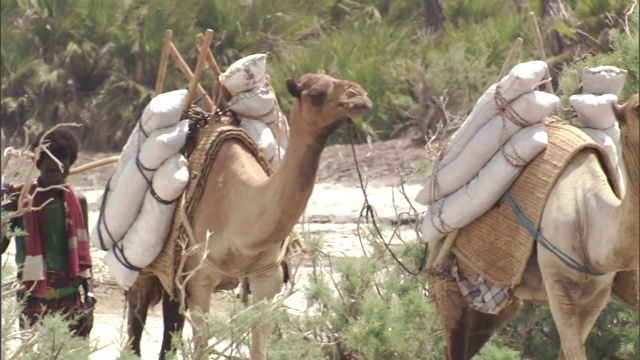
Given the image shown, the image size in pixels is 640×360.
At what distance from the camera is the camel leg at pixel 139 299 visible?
31.0 ft

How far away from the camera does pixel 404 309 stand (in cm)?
946

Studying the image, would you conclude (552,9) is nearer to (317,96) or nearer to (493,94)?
(493,94)

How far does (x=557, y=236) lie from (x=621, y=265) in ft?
1.66

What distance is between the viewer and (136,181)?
8.95 meters

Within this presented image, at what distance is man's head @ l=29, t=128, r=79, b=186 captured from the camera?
8.44 m

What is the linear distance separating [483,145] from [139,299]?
2385 mm

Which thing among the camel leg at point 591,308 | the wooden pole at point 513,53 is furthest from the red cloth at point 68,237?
the camel leg at point 591,308

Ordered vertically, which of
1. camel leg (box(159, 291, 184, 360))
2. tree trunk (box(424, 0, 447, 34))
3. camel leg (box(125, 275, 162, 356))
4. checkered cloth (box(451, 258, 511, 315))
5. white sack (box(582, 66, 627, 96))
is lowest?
tree trunk (box(424, 0, 447, 34))

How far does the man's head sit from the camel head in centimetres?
137

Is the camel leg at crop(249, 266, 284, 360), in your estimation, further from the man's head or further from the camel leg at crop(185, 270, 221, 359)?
the man's head

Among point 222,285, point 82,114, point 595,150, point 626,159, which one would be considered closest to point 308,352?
point 222,285

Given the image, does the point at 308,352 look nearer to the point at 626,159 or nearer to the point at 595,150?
the point at 595,150

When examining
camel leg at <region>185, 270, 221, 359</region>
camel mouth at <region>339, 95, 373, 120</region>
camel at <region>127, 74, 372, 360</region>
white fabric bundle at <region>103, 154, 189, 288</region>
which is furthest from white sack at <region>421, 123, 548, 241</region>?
white fabric bundle at <region>103, 154, 189, 288</region>

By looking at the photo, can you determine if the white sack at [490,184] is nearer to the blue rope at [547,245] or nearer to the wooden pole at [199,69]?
the blue rope at [547,245]
